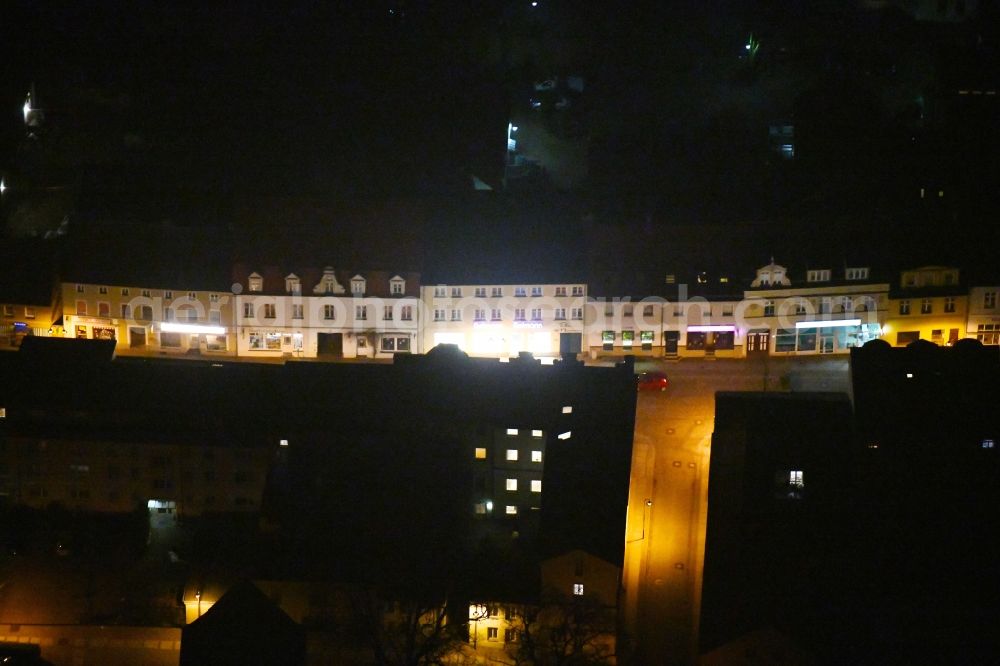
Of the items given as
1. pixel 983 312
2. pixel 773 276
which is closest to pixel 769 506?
pixel 773 276

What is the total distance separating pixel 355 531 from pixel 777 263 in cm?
1075

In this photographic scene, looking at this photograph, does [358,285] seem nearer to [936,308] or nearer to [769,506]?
[769,506]

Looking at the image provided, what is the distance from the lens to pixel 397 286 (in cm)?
2108

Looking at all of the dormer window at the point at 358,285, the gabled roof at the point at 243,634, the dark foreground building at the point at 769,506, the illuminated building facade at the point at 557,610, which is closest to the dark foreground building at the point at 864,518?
the dark foreground building at the point at 769,506

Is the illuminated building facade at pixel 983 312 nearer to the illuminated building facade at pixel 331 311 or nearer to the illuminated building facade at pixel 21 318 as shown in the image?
the illuminated building facade at pixel 331 311

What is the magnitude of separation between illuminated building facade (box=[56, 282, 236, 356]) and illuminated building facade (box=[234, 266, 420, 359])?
519mm

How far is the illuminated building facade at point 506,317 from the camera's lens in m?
21.1

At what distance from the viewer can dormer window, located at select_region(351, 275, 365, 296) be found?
21.1 m

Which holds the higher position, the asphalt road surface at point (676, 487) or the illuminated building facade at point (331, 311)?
the illuminated building facade at point (331, 311)

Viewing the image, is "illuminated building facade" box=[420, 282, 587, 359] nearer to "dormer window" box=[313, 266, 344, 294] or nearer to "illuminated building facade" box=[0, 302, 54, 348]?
"dormer window" box=[313, 266, 344, 294]

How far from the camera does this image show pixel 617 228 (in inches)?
871

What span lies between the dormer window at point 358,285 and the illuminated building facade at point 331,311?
0.02 metres

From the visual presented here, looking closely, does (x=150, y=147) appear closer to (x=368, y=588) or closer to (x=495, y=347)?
(x=495, y=347)

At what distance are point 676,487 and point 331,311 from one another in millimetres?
8004
